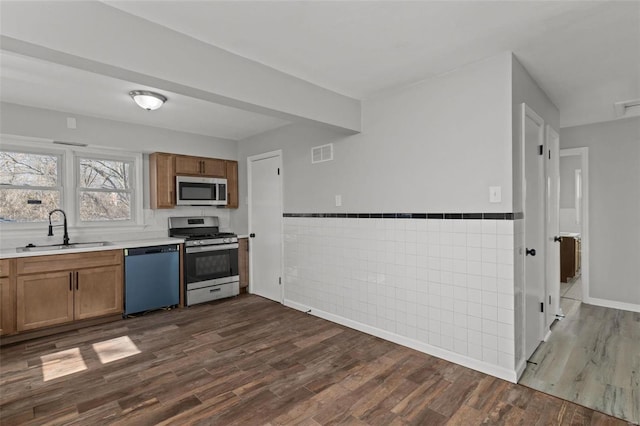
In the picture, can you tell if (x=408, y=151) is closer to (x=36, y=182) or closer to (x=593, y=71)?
(x=593, y=71)

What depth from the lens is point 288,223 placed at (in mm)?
4367

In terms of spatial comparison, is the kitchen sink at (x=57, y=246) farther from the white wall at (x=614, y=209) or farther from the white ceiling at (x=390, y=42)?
the white wall at (x=614, y=209)

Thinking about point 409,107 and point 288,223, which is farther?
point 288,223

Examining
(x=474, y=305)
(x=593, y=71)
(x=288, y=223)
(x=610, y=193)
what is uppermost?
(x=593, y=71)

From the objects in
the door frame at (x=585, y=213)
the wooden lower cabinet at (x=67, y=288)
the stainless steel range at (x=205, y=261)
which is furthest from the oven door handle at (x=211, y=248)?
the door frame at (x=585, y=213)

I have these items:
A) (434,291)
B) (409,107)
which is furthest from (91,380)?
(409,107)

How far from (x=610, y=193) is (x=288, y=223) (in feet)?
13.5

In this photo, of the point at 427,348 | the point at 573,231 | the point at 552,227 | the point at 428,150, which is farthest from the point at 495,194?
the point at 573,231

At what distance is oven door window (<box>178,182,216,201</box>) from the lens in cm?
464

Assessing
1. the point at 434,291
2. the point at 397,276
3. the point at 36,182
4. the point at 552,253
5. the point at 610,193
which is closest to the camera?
the point at 434,291

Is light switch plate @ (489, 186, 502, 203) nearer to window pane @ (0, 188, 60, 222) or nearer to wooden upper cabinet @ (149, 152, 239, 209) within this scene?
wooden upper cabinet @ (149, 152, 239, 209)

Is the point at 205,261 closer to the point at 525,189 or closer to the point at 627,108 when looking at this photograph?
the point at 525,189

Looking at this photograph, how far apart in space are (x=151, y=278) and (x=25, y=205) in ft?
5.20

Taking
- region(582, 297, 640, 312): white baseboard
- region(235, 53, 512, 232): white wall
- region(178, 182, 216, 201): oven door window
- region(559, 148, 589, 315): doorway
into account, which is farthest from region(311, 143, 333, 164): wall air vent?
region(582, 297, 640, 312): white baseboard
